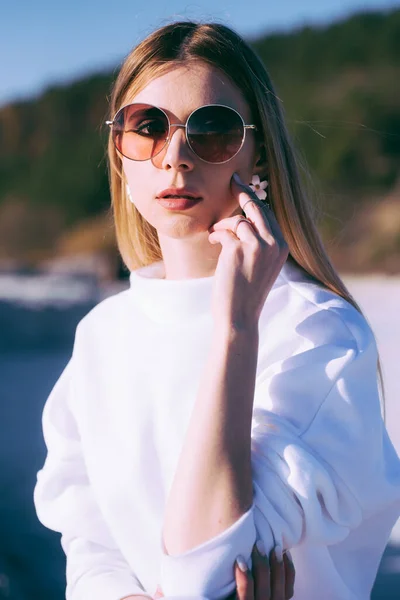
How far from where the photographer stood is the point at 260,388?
1593mm

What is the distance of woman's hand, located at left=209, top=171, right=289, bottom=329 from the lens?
1.51 meters

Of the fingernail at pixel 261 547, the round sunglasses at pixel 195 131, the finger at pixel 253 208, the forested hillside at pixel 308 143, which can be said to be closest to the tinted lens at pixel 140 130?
the round sunglasses at pixel 195 131

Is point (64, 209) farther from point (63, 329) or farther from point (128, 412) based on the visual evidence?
point (128, 412)

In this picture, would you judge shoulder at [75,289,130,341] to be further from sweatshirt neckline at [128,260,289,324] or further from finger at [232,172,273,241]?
finger at [232,172,273,241]

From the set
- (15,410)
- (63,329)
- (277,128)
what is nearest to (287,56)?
(63,329)

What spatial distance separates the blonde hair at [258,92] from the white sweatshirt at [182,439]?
0.19 feet

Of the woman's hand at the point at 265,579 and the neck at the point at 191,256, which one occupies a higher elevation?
the neck at the point at 191,256

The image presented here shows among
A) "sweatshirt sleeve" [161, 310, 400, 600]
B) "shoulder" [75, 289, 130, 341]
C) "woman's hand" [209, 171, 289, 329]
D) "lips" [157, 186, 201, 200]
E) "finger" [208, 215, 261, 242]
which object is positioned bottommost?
"sweatshirt sleeve" [161, 310, 400, 600]

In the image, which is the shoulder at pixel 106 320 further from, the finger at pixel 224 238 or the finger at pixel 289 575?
the finger at pixel 289 575

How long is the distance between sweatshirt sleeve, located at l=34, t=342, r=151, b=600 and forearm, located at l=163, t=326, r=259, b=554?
0.34 meters

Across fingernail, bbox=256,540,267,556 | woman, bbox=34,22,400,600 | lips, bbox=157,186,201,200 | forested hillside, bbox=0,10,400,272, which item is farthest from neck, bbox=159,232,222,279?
forested hillside, bbox=0,10,400,272

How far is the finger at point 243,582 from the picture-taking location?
4.62ft

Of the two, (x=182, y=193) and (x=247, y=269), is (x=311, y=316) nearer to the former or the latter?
(x=247, y=269)

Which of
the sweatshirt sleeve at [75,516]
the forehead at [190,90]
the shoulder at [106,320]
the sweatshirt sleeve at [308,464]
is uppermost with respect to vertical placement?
the forehead at [190,90]
